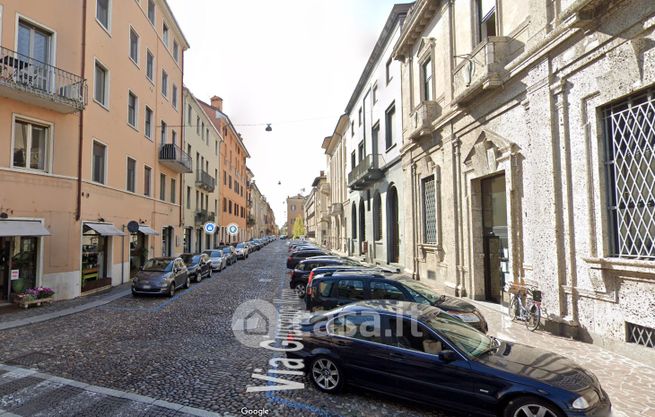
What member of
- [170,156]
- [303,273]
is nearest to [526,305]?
[303,273]

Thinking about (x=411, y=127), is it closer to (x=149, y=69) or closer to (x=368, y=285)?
(x=368, y=285)

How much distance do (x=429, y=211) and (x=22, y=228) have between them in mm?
14515

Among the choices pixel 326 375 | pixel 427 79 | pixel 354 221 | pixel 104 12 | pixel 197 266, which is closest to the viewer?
pixel 326 375

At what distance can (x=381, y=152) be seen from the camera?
23.8 m

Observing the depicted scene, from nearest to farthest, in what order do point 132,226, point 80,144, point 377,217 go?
point 80,144 → point 132,226 → point 377,217

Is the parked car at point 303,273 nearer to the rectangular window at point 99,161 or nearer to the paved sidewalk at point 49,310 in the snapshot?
the paved sidewalk at point 49,310

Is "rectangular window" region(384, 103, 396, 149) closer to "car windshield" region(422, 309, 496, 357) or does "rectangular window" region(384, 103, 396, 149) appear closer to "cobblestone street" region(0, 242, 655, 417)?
"cobblestone street" region(0, 242, 655, 417)

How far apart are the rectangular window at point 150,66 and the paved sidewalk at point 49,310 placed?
42.6ft

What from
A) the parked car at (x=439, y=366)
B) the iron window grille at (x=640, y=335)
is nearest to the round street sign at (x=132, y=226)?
the parked car at (x=439, y=366)

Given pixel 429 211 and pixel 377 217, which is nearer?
pixel 429 211

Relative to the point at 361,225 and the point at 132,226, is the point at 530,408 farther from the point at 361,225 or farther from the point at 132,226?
the point at 361,225

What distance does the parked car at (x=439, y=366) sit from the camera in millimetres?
4109

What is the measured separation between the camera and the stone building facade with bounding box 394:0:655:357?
22.3 ft

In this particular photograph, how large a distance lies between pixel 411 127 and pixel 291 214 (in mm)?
132734
